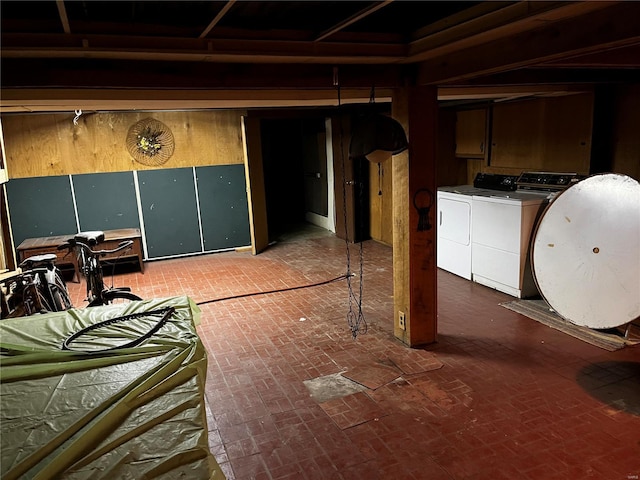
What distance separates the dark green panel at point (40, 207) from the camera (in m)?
7.20

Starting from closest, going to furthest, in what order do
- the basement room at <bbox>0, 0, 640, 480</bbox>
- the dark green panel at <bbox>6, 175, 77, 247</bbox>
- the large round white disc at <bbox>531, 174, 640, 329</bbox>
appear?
the basement room at <bbox>0, 0, 640, 480</bbox>
the large round white disc at <bbox>531, 174, 640, 329</bbox>
the dark green panel at <bbox>6, 175, 77, 247</bbox>

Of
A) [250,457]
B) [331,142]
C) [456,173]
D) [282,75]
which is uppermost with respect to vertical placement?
[282,75]

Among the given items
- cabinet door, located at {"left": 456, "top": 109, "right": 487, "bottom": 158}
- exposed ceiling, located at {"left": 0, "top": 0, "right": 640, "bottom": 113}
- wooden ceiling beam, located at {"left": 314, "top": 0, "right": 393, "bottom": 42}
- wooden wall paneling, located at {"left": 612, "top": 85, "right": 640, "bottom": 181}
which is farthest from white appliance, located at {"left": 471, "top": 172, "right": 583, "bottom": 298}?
wooden ceiling beam, located at {"left": 314, "top": 0, "right": 393, "bottom": 42}

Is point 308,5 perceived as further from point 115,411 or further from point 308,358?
point 308,358

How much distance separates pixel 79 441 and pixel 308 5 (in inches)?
92.2

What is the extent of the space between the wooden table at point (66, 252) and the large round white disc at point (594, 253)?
5.62 metres

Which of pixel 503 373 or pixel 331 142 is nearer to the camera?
pixel 503 373

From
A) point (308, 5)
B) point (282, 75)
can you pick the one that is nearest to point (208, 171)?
point (282, 75)

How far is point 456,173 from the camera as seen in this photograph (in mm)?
7551

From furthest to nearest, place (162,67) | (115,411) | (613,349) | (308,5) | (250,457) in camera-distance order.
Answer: (613,349) → (162,67) → (250,457) → (308,5) → (115,411)

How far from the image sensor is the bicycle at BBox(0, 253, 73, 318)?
4582 millimetres

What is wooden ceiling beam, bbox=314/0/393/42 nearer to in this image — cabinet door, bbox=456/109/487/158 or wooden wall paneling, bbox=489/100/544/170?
wooden wall paneling, bbox=489/100/544/170

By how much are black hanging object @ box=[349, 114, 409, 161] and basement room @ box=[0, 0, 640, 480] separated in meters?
0.02

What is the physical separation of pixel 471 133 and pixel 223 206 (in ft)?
14.1
